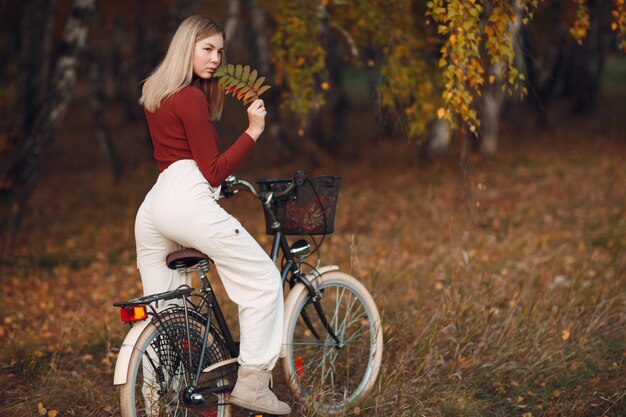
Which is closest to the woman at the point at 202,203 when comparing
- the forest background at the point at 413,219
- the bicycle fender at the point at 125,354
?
the bicycle fender at the point at 125,354

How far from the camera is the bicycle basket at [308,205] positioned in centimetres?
421

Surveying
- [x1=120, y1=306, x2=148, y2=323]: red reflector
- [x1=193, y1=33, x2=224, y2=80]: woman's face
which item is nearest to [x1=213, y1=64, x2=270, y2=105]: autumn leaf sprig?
[x1=193, y1=33, x2=224, y2=80]: woman's face

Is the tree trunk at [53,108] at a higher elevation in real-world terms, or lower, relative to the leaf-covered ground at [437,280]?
higher

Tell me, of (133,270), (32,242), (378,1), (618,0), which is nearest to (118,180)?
(32,242)

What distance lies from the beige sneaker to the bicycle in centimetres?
10

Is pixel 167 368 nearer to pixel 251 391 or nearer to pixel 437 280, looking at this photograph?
pixel 251 391

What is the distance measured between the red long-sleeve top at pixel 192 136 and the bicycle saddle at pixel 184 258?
34 centimetres

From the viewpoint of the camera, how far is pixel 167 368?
3.86m

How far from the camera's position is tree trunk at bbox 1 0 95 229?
31.6 ft

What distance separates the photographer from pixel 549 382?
5164 mm

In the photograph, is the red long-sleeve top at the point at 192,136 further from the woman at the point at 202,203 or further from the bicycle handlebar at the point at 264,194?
the bicycle handlebar at the point at 264,194

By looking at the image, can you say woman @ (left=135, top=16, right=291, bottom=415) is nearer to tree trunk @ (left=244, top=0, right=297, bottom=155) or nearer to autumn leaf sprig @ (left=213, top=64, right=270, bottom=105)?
autumn leaf sprig @ (left=213, top=64, right=270, bottom=105)

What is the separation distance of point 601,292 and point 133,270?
5.20 m

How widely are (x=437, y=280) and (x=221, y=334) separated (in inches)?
152
